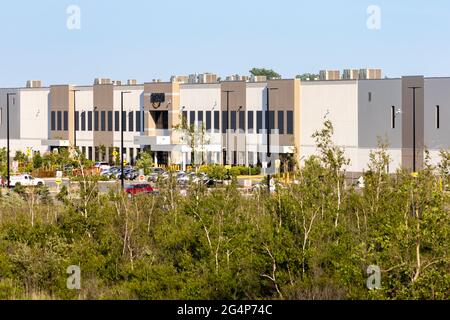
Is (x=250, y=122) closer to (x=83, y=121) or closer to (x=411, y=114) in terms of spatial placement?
(x=411, y=114)

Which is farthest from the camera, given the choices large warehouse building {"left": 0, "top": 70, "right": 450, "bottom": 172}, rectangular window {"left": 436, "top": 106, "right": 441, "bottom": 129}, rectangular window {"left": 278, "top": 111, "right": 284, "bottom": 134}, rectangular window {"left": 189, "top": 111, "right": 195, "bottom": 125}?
rectangular window {"left": 189, "top": 111, "right": 195, "bottom": 125}

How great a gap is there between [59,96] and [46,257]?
6673cm

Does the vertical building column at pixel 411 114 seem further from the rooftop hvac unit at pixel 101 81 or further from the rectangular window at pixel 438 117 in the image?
the rooftop hvac unit at pixel 101 81

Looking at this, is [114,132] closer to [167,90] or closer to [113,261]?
[167,90]

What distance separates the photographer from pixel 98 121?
299ft

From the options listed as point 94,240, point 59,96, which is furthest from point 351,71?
point 94,240

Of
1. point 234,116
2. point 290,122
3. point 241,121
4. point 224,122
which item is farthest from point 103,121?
point 290,122

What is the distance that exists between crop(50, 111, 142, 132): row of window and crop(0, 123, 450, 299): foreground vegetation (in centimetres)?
5408

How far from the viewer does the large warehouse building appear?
70875 mm

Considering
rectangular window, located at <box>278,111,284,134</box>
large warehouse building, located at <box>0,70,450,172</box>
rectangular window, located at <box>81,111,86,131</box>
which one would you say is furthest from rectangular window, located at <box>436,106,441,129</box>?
rectangular window, located at <box>81,111,86,131</box>

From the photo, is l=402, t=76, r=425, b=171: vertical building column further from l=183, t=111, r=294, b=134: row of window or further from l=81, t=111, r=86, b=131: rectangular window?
l=81, t=111, r=86, b=131: rectangular window

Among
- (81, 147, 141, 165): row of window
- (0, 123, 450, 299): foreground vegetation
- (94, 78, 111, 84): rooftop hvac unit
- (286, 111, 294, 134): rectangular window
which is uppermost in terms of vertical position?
(94, 78, 111, 84): rooftop hvac unit

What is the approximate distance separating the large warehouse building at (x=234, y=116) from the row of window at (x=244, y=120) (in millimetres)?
81

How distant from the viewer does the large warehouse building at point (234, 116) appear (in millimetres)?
70875
